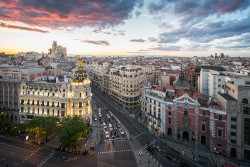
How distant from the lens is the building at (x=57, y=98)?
94438 mm

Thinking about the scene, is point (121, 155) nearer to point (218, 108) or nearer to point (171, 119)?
point (171, 119)

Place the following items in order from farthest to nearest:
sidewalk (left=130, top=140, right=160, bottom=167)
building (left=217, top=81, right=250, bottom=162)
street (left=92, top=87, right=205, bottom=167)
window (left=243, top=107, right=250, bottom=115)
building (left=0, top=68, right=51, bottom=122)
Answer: building (left=0, top=68, right=51, bottom=122) < building (left=217, top=81, right=250, bottom=162) < street (left=92, top=87, right=205, bottom=167) < window (left=243, top=107, right=250, bottom=115) < sidewalk (left=130, top=140, right=160, bottom=167)

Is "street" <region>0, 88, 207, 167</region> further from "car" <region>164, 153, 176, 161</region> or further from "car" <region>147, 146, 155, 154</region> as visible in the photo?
"car" <region>164, 153, 176, 161</region>

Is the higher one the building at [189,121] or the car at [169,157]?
the building at [189,121]

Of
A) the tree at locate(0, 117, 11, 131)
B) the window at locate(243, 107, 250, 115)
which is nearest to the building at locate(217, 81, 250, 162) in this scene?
the window at locate(243, 107, 250, 115)

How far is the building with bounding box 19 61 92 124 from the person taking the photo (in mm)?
94438

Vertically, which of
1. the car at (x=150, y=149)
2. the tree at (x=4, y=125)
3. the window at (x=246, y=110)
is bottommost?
the car at (x=150, y=149)

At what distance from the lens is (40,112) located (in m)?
98.9

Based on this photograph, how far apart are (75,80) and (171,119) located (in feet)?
151

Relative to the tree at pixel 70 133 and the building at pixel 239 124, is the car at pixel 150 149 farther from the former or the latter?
the building at pixel 239 124

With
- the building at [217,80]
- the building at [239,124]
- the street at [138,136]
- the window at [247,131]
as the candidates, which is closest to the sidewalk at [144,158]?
the street at [138,136]

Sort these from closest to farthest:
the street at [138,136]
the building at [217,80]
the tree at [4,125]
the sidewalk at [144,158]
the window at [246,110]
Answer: the sidewalk at [144,158] → the window at [246,110] → the street at [138,136] → the building at [217,80] → the tree at [4,125]

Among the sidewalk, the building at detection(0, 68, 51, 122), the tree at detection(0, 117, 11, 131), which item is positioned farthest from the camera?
the building at detection(0, 68, 51, 122)

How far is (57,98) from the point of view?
313 ft
